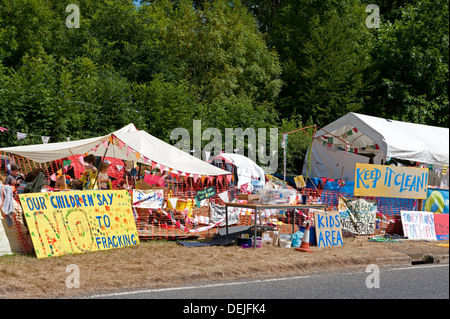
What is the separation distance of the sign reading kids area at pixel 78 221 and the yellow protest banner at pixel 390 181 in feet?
18.7

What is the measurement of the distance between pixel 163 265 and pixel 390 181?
6773 millimetres

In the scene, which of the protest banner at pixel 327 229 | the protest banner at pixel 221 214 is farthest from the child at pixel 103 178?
the protest banner at pixel 327 229

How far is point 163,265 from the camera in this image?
27.8 ft

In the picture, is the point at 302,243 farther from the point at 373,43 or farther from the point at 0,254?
the point at 373,43

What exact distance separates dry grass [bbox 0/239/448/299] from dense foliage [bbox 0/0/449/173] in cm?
1279

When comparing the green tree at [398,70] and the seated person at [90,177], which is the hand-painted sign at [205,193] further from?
the green tree at [398,70]

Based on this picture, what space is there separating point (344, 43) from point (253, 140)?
1307 centimetres

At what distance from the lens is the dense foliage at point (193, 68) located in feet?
73.7

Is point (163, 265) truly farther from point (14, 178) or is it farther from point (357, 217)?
point (14, 178)

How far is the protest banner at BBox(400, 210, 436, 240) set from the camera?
1205cm

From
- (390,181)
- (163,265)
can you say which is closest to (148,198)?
(163,265)

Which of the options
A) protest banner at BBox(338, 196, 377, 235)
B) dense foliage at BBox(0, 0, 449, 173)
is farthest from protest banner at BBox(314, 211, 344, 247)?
dense foliage at BBox(0, 0, 449, 173)

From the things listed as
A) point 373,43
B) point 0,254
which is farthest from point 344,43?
point 0,254
